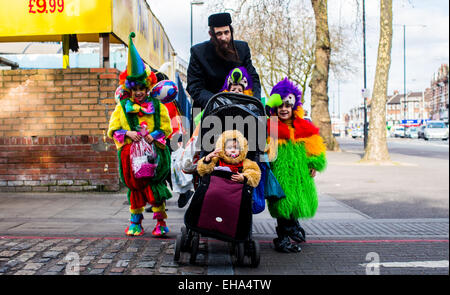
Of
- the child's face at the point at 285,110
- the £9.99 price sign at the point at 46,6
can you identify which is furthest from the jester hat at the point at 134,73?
the £9.99 price sign at the point at 46,6

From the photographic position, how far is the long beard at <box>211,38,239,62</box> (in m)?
4.21

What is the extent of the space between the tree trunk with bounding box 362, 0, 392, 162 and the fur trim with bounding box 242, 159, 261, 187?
11.8 meters

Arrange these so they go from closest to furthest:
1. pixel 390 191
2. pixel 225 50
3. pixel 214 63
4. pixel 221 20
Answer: pixel 221 20 < pixel 225 50 < pixel 214 63 < pixel 390 191

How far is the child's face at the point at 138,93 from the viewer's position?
451cm

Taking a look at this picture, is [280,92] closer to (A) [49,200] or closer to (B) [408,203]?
(B) [408,203]

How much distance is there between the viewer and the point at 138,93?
451cm

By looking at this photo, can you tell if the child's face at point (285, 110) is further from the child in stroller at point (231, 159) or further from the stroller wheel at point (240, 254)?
the stroller wheel at point (240, 254)

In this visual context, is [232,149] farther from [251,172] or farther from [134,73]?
[134,73]

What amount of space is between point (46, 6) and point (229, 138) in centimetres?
549

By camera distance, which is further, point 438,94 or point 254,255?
point 438,94

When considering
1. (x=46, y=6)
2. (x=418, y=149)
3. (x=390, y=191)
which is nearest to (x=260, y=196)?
(x=390, y=191)

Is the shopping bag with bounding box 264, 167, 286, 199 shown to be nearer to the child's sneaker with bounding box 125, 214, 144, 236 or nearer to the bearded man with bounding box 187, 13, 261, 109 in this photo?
the bearded man with bounding box 187, 13, 261, 109

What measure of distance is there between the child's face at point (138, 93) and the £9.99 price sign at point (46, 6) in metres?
3.78
